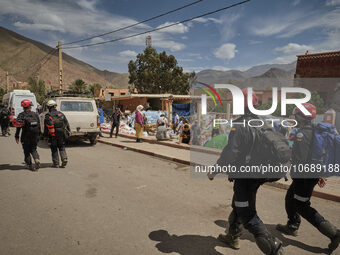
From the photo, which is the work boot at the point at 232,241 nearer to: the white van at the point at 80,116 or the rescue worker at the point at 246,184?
the rescue worker at the point at 246,184

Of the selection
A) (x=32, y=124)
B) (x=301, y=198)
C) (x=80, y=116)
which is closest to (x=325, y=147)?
(x=301, y=198)

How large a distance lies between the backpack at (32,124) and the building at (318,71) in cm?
1820

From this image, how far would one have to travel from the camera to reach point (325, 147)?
2951 millimetres

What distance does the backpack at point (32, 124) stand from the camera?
627 cm

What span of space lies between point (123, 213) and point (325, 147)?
306 cm

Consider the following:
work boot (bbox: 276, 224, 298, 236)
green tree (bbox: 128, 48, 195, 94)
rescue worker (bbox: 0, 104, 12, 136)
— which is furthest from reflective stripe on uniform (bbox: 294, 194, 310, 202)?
green tree (bbox: 128, 48, 195, 94)

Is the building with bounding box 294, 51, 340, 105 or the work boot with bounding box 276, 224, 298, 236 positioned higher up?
the building with bounding box 294, 51, 340, 105

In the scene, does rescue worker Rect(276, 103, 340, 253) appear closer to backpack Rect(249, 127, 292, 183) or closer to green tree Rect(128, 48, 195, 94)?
backpack Rect(249, 127, 292, 183)

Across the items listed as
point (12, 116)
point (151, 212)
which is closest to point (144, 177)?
point (151, 212)

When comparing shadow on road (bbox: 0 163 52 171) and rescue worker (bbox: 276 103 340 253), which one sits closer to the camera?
rescue worker (bbox: 276 103 340 253)

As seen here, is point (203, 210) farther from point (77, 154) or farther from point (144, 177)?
point (77, 154)

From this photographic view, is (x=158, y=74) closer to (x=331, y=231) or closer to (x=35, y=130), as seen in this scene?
(x=35, y=130)

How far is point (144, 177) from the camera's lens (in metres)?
6.11

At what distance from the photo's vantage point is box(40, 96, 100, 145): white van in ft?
33.3
